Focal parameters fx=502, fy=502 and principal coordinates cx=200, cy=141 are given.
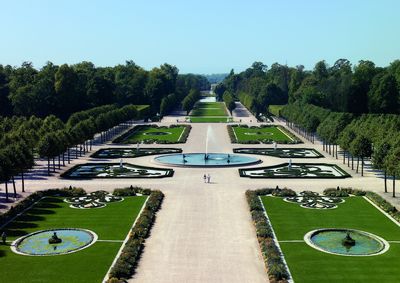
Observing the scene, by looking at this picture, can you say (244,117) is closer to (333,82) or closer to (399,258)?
(333,82)

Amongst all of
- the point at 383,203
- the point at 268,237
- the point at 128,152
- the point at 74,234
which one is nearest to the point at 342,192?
the point at 383,203

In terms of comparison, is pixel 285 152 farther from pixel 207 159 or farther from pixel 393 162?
pixel 393 162

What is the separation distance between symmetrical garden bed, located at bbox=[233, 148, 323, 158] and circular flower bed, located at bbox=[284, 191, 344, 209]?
27131 millimetres

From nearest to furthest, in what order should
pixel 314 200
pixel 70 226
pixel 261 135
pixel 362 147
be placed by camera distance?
pixel 70 226 < pixel 314 200 < pixel 362 147 < pixel 261 135

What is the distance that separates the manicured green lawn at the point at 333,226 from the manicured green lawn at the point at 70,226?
43.9 feet

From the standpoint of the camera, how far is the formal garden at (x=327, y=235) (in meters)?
34.2

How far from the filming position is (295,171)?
70.9 metres

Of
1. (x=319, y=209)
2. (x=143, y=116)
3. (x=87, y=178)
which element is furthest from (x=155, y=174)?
(x=143, y=116)

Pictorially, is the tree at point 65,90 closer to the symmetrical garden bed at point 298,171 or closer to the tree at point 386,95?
the tree at point 386,95

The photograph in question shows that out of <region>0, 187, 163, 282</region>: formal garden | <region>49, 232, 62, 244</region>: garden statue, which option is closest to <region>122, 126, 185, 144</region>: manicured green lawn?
<region>0, 187, 163, 282</region>: formal garden

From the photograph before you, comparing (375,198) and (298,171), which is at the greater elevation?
(298,171)

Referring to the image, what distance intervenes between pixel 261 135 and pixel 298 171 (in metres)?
43.3

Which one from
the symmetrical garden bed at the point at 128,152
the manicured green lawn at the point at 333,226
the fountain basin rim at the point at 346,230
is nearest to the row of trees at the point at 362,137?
the manicured green lawn at the point at 333,226

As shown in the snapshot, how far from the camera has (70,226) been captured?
45.0 metres
